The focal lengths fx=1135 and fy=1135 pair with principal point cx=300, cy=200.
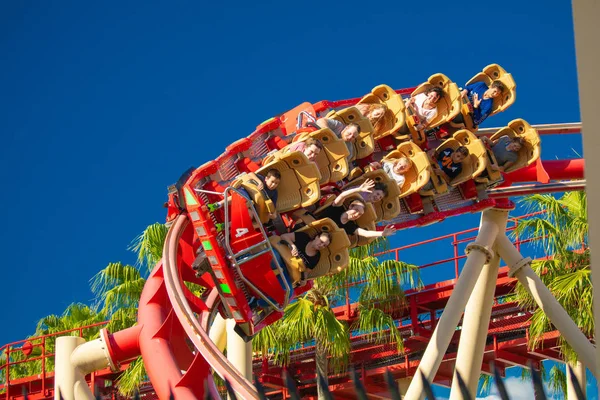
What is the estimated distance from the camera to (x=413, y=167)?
9.90 m

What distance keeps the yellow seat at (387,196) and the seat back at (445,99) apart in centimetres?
107

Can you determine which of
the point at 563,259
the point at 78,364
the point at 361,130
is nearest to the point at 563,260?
the point at 563,259

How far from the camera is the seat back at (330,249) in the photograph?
9.03 meters

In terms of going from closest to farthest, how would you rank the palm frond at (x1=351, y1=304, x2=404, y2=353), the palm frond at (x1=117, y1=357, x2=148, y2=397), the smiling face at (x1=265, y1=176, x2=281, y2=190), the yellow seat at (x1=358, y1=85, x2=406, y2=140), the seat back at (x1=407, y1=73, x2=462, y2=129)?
the smiling face at (x1=265, y1=176, x2=281, y2=190) → the yellow seat at (x1=358, y1=85, x2=406, y2=140) → the seat back at (x1=407, y1=73, x2=462, y2=129) → the palm frond at (x1=117, y1=357, x2=148, y2=397) → the palm frond at (x1=351, y1=304, x2=404, y2=353)

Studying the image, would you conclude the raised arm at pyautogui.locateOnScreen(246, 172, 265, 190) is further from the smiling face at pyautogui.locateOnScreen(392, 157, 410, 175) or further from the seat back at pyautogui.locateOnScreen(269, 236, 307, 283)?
the smiling face at pyautogui.locateOnScreen(392, 157, 410, 175)

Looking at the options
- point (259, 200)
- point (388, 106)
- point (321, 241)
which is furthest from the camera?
point (388, 106)

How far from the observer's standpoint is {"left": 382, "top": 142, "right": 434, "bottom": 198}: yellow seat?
32.1 feet

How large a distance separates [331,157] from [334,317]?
3246 mm

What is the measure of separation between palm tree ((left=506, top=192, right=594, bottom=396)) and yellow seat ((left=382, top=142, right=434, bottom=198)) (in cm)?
231

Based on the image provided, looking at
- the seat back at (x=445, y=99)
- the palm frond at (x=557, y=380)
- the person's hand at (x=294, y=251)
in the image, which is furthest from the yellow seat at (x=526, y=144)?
the palm frond at (x=557, y=380)

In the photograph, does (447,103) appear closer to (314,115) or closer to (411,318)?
(314,115)

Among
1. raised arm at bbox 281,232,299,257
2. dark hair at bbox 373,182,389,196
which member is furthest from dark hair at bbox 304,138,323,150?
raised arm at bbox 281,232,299,257

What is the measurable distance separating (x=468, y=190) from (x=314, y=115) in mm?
1641

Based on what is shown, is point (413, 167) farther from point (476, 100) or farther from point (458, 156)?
point (476, 100)
